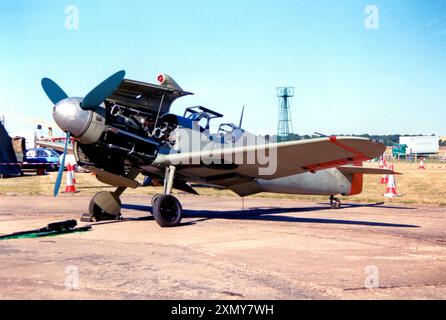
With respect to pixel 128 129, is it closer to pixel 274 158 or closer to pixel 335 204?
pixel 274 158

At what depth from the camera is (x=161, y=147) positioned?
10773mm

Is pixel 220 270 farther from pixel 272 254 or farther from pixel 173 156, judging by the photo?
pixel 173 156

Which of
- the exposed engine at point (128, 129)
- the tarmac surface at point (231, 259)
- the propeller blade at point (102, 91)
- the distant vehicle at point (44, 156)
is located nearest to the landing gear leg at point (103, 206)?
the tarmac surface at point (231, 259)

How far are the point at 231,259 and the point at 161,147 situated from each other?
4.54 m

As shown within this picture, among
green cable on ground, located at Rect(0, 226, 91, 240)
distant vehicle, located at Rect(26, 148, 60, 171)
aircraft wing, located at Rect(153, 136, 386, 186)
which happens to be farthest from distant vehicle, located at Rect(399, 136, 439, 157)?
green cable on ground, located at Rect(0, 226, 91, 240)

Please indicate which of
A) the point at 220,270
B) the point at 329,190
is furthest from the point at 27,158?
the point at 220,270

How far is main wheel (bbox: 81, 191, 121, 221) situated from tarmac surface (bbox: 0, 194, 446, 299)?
0.36 meters

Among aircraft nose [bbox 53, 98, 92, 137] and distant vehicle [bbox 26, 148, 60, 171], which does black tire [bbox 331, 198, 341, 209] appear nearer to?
aircraft nose [bbox 53, 98, 92, 137]

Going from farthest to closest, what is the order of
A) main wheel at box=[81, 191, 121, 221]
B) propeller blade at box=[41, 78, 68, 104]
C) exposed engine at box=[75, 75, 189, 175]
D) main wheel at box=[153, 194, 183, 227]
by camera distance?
main wheel at box=[81, 191, 121, 221]
propeller blade at box=[41, 78, 68, 104]
main wheel at box=[153, 194, 183, 227]
exposed engine at box=[75, 75, 189, 175]

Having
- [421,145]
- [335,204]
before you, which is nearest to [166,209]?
[335,204]

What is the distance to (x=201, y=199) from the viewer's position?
18609 millimetres

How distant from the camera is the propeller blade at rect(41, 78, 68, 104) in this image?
10500 mm

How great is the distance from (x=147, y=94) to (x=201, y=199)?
8533mm
